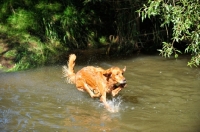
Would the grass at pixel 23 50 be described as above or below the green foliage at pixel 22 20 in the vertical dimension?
below

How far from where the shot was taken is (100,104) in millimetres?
6820

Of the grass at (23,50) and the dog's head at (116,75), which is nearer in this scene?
the dog's head at (116,75)

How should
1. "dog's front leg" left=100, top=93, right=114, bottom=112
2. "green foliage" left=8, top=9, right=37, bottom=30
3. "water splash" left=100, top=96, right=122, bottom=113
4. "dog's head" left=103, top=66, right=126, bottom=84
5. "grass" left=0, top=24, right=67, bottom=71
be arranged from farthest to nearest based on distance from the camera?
"green foliage" left=8, top=9, right=37, bottom=30 < "grass" left=0, top=24, right=67, bottom=71 < "water splash" left=100, top=96, right=122, bottom=113 < "dog's front leg" left=100, top=93, right=114, bottom=112 < "dog's head" left=103, top=66, right=126, bottom=84

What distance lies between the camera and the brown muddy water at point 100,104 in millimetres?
5816

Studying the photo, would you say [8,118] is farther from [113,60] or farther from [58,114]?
[113,60]

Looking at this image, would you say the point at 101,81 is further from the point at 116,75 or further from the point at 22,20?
the point at 22,20

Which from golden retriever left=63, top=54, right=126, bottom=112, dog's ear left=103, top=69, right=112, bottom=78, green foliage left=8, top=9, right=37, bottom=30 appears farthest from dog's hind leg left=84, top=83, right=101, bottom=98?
green foliage left=8, top=9, right=37, bottom=30

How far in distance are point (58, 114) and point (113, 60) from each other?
4.86 meters

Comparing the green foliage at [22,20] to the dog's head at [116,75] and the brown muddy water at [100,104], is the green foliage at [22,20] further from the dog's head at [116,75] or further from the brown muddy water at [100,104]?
the dog's head at [116,75]

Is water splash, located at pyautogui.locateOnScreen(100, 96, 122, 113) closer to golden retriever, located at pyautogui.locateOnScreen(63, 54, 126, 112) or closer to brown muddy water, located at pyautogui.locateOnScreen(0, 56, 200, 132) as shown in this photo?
brown muddy water, located at pyautogui.locateOnScreen(0, 56, 200, 132)

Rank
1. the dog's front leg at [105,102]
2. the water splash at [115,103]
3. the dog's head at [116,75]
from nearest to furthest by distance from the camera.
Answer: the dog's head at [116,75], the dog's front leg at [105,102], the water splash at [115,103]

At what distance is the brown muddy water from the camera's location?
5816 mm

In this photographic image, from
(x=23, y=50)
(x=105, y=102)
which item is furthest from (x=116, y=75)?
(x=23, y=50)

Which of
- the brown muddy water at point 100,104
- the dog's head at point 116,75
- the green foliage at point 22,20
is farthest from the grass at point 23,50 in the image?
the dog's head at point 116,75
